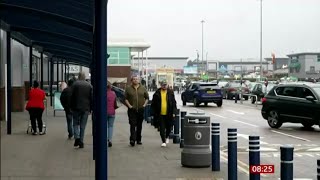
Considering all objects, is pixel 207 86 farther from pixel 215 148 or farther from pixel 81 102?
pixel 215 148

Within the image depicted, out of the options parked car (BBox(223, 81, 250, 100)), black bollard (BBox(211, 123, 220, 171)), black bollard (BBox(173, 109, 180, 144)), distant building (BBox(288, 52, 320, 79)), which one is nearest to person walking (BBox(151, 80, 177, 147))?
black bollard (BBox(173, 109, 180, 144))

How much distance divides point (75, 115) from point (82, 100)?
19.2 inches

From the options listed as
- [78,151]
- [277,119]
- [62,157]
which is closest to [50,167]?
[62,157]

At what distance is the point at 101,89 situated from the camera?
6.85 m

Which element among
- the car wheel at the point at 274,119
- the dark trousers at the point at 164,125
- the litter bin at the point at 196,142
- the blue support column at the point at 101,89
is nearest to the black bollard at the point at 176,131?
the dark trousers at the point at 164,125

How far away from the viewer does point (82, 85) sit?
13.0 meters

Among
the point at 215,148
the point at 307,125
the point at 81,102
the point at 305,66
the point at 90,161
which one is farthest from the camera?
the point at 305,66

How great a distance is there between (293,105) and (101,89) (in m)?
13.5

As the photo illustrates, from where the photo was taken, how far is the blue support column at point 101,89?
21.8 ft

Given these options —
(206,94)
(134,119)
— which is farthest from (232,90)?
(134,119)

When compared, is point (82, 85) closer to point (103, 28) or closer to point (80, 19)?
point (80, 19)

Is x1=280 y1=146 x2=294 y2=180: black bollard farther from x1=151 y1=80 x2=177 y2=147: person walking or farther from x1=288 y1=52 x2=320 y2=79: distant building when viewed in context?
x1=288 y1=52 x2=320 y2=79: distant building

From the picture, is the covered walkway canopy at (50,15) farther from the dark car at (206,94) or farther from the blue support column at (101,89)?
the dark car at (206,94)

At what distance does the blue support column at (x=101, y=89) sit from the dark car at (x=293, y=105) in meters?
12.9
